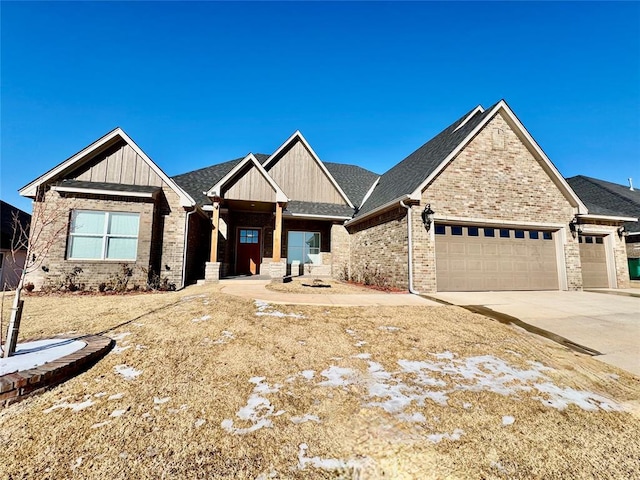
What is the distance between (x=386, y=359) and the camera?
3.98 meters

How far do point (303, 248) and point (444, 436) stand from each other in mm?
13492

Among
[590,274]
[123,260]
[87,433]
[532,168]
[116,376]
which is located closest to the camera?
[87,433]

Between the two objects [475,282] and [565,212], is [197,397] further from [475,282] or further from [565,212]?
[565,212]

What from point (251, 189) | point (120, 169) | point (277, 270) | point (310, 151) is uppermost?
point (310, 151)

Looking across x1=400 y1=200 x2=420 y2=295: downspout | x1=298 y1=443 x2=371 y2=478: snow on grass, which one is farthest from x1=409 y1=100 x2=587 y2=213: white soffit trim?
x1=298 y1=443 x2=371 y2=478: snow on grass

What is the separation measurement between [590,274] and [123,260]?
20587 millimetres

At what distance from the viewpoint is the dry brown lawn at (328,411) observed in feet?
6.70

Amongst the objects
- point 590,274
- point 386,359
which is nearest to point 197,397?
point 386,359

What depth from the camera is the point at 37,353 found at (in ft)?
12.3

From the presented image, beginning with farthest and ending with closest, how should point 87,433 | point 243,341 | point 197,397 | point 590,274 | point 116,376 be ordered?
point 590,274 → point 243,341 → point 116,376 → point 197,397 → point 87,433

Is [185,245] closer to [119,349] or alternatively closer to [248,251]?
[248,251]

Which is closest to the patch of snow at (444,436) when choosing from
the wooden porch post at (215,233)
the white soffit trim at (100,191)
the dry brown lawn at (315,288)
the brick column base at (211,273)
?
the dry brown lawn at (315,288)

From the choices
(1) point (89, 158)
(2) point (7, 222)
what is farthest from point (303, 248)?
(2) point (7, 222)

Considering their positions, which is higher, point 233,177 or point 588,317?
point 233,177
